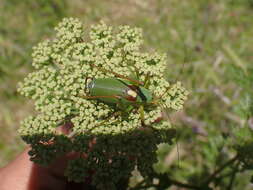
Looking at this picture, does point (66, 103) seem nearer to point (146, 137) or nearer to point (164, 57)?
point (146, 137)

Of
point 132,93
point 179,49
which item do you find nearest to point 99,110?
point 132,93

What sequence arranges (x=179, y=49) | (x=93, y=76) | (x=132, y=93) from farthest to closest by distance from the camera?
1. (x=179, y=49)
2. (x=93, y=76)
3. (x=132, y=93)

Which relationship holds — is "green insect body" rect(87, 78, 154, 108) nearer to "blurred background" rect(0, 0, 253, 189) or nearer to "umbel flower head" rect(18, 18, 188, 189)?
"umbel flower head" rect(18, 18, 188, 189)

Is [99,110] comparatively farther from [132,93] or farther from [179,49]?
[179,49]

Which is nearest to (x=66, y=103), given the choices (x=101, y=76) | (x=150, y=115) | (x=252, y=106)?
(x=101, y=76)

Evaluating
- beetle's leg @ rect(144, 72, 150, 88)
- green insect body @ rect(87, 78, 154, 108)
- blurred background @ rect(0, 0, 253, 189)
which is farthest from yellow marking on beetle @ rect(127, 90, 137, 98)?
blurred background @ rect(0, 0, 253, 189)
